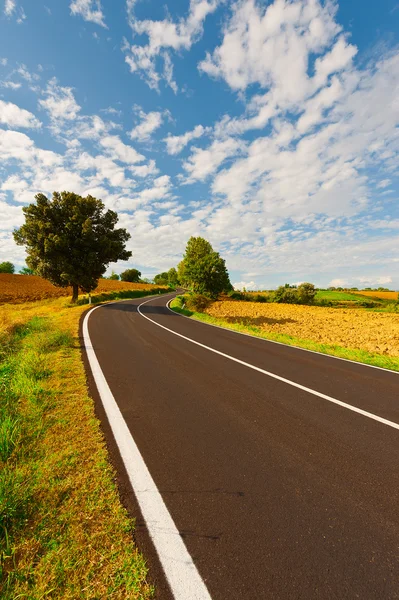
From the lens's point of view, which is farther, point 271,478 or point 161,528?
point 271,478

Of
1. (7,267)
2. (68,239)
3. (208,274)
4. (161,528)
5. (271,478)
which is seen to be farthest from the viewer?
(7,267)

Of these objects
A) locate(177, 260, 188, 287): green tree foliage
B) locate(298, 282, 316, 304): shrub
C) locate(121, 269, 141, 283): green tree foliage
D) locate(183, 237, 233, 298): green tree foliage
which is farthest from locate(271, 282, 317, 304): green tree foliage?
locate(121, 269, 141, 283): green tree foliage

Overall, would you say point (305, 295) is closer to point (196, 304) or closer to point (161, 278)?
point (196, 304)

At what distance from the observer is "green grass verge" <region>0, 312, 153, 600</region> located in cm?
158

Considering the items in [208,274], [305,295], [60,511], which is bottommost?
[60,511]

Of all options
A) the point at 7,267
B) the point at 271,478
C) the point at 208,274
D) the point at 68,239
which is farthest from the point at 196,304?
the point at 7,267

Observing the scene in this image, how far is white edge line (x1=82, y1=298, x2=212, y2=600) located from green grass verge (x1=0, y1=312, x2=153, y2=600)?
0.56 ft

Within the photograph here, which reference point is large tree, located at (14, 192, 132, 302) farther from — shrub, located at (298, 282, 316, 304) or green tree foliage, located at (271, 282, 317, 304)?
shrub, located at (298, 282, 316, 304)

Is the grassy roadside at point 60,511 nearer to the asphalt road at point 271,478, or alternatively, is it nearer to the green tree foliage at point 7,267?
the asphalt road at point 271,478

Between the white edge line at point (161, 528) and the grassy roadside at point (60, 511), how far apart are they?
17cm

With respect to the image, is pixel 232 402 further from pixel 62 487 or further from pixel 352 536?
pixel 62 487

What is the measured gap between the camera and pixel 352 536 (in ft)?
6.77

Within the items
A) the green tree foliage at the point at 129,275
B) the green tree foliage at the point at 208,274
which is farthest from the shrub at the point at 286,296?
the green tree foliage at the point at 129,275

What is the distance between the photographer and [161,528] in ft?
6.68
